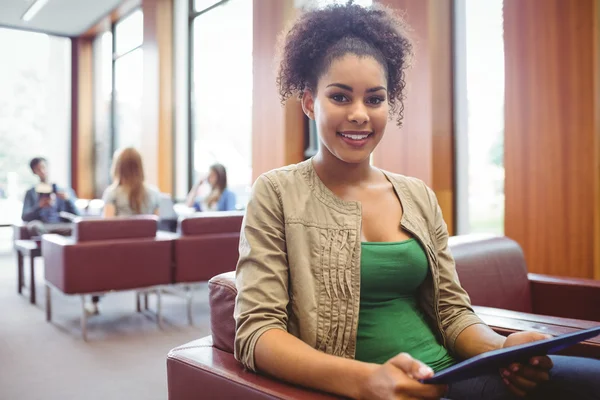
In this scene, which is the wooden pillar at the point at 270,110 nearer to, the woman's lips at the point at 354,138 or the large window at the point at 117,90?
the large window at the point at 117,90

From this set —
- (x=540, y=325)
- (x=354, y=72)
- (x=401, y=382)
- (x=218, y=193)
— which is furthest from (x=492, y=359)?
(x=218, y=193)

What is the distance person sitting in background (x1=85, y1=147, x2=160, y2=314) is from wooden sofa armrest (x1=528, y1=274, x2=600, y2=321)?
3.24m

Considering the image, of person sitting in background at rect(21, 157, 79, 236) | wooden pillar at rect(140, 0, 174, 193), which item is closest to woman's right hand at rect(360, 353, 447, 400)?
person sitting in background at rect(21, 157, 79, 236)

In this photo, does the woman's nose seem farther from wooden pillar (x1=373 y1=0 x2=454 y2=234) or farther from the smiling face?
wooden pillar (x1=373 y1=0 x2=454 y2=234)

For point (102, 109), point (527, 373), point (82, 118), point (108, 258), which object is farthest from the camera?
point (82, 118)

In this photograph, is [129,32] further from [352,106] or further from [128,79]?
[352,106]

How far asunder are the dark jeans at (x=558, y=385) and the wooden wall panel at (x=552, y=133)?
1.98m

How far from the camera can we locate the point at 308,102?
127 centimetres

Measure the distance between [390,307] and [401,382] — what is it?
339mm

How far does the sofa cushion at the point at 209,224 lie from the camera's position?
13.2ft

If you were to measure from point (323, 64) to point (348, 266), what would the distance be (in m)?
0.45

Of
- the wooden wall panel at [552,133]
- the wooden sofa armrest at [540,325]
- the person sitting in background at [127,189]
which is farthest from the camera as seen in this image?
the person sitting in background at [127,189]

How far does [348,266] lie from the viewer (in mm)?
1121

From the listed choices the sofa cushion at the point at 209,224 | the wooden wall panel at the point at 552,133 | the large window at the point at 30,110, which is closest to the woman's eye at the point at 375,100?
the wooden wall panel at the point at 552,133
